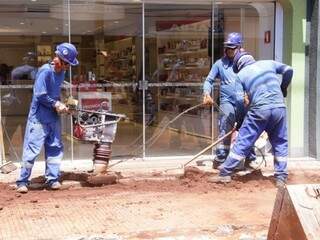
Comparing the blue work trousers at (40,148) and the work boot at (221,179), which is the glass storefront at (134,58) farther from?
the work boot at (221,179)

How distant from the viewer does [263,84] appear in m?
8.38

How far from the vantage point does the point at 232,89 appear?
9.57 metres

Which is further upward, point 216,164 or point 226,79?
point 226,79

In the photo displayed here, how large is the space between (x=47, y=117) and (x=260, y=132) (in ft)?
9.21

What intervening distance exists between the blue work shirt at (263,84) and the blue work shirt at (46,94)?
2.45 metres

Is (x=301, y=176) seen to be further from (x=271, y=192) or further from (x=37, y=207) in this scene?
(x=37, y=207)

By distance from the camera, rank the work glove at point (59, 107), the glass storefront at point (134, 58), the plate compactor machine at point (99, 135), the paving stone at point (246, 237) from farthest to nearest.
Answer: the glass storefront at point (134, 58), the plate compactor machine at point (99, 135), the work glove at point (59, 107), the paving stone at point (246, 237)

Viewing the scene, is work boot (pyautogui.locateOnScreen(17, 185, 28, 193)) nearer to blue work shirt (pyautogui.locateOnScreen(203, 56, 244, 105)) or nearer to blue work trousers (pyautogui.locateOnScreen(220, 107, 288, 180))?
blue work trousers (pyautogui.locateOnScreen(220, 107, 288, 180))

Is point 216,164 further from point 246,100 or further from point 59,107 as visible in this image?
point 59,107

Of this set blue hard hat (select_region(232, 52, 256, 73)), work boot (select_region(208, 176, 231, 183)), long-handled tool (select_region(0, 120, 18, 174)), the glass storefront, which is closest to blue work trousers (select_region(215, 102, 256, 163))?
blue hard hat (select_region(232, 52, 256, 73))

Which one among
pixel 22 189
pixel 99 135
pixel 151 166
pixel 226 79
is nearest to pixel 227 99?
pixel 226 79

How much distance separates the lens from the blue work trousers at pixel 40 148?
824cm

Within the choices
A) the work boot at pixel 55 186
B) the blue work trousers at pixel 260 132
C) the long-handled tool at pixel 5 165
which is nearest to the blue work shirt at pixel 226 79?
the blue work trousers at pixel 260 132

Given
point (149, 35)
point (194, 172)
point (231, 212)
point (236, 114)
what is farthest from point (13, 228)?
point (149, 35)
